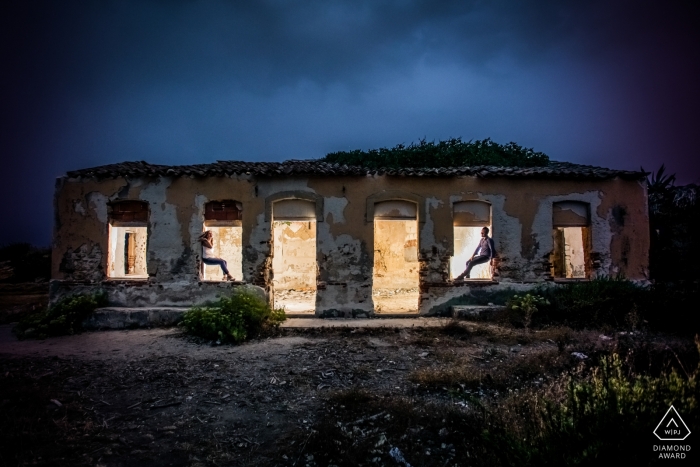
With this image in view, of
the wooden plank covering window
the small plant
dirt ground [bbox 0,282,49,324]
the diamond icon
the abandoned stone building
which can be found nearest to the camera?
the diamond icon

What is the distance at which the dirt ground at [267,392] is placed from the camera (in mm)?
3840

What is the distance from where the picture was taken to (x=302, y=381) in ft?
19.3

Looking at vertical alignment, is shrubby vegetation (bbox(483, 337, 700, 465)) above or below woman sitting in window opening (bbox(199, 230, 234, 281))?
below

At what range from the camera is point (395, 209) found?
10711 millimetres

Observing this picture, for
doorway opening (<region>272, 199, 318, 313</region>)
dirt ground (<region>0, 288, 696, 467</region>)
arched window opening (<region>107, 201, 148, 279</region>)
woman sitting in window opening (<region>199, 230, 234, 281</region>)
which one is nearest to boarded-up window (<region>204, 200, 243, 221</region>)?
woman sitting in window opening (<region>199, 230, 234, 281</region>)

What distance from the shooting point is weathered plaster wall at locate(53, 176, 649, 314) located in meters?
10.3

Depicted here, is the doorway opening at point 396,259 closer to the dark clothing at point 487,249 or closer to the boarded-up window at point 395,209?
the boarded-up window at point 395,209

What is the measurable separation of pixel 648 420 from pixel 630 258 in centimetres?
994

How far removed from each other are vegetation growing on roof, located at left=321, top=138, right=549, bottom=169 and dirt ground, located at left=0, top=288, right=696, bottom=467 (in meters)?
12.8

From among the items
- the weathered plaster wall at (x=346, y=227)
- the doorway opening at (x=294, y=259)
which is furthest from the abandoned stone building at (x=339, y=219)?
the doorway opening at (x=294, y=259)

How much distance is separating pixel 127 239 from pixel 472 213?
1381cm

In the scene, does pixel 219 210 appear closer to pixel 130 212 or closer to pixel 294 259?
pixel 130 212

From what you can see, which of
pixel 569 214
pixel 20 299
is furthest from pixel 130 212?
pixel 569 214

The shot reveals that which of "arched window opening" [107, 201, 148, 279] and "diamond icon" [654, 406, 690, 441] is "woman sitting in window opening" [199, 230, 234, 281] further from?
"diamond icon" [654, 406, 690, 441]
